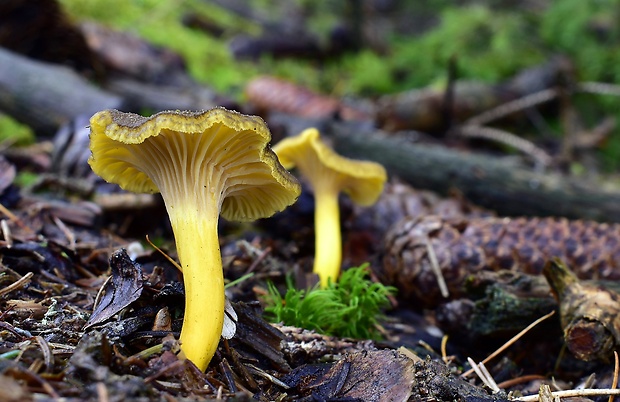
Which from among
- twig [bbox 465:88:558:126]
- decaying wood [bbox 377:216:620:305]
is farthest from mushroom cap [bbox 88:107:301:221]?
twig [bbox 465:88:558:126]

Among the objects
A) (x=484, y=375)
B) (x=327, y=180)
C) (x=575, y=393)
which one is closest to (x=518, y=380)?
(x=484, y=375)

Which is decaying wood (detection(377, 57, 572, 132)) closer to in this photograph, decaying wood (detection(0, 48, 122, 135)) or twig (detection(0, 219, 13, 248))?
decaying wood (detection(0, 48, 122, 135))

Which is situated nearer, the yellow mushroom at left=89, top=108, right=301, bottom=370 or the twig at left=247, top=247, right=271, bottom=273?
A: the yellow mushroom at left=89, top=108, right=301, bottom=370

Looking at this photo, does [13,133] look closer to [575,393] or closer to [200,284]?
[200,284]

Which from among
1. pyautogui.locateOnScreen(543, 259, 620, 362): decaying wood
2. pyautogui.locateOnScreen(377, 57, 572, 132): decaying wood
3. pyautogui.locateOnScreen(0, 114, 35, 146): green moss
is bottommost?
pyautogui.locateOnScreen(543, 259, 620, 362): decaying wood

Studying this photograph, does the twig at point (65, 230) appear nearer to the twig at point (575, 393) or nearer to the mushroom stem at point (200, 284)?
the mushroom stem at point (200, 284)

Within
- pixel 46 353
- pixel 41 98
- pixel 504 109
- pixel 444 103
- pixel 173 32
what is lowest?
pixel 46 353

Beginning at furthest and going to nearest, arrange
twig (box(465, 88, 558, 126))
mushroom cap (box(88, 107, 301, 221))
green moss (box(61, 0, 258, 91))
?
green moss (box(61, 0, 258, 91)) < twig (box(465, 88, 558, 126)) < mushroom cap (box(88, 107, 301, 221))

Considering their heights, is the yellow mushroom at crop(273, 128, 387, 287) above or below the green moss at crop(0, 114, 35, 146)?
below
